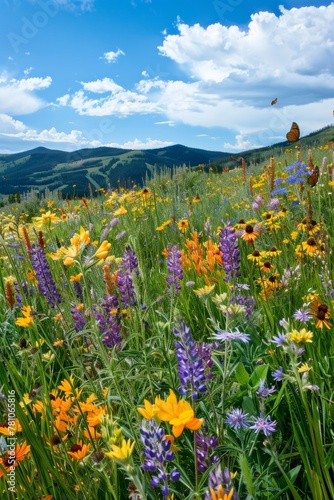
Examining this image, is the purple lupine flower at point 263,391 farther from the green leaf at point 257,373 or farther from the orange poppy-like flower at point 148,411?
the orange poppy-like flower at point 148,411

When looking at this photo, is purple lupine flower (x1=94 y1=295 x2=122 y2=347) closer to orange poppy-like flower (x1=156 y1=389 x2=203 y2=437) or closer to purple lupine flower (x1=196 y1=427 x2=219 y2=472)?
purple lupine flower (x1=196 y1=427 x2=219 y2=472)

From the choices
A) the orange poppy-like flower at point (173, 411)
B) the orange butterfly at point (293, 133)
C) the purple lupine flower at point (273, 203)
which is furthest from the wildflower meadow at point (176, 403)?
the orange butterfly at point (293, 133)

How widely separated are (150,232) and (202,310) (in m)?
2.46

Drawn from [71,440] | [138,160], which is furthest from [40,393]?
[138,160]

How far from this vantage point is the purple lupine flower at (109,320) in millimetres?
1931

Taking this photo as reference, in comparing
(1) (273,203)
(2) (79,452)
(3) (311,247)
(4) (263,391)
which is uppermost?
(1) (273,203)

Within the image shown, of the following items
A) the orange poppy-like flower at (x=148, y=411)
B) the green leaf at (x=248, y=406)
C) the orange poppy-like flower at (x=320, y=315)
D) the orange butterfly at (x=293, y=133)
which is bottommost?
the green leaf at (x=248, y=406)

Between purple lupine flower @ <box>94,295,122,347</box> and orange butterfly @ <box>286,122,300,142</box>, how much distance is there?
5.82m

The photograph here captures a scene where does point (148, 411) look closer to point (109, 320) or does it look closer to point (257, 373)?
point (257, 373)

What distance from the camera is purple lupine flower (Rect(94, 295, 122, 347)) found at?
1.93 m

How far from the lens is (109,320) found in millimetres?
1976

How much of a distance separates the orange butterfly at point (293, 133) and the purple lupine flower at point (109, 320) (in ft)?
19.1

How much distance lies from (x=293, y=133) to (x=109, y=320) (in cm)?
614

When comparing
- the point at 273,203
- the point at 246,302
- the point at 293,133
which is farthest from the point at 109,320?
the point at 293,133
